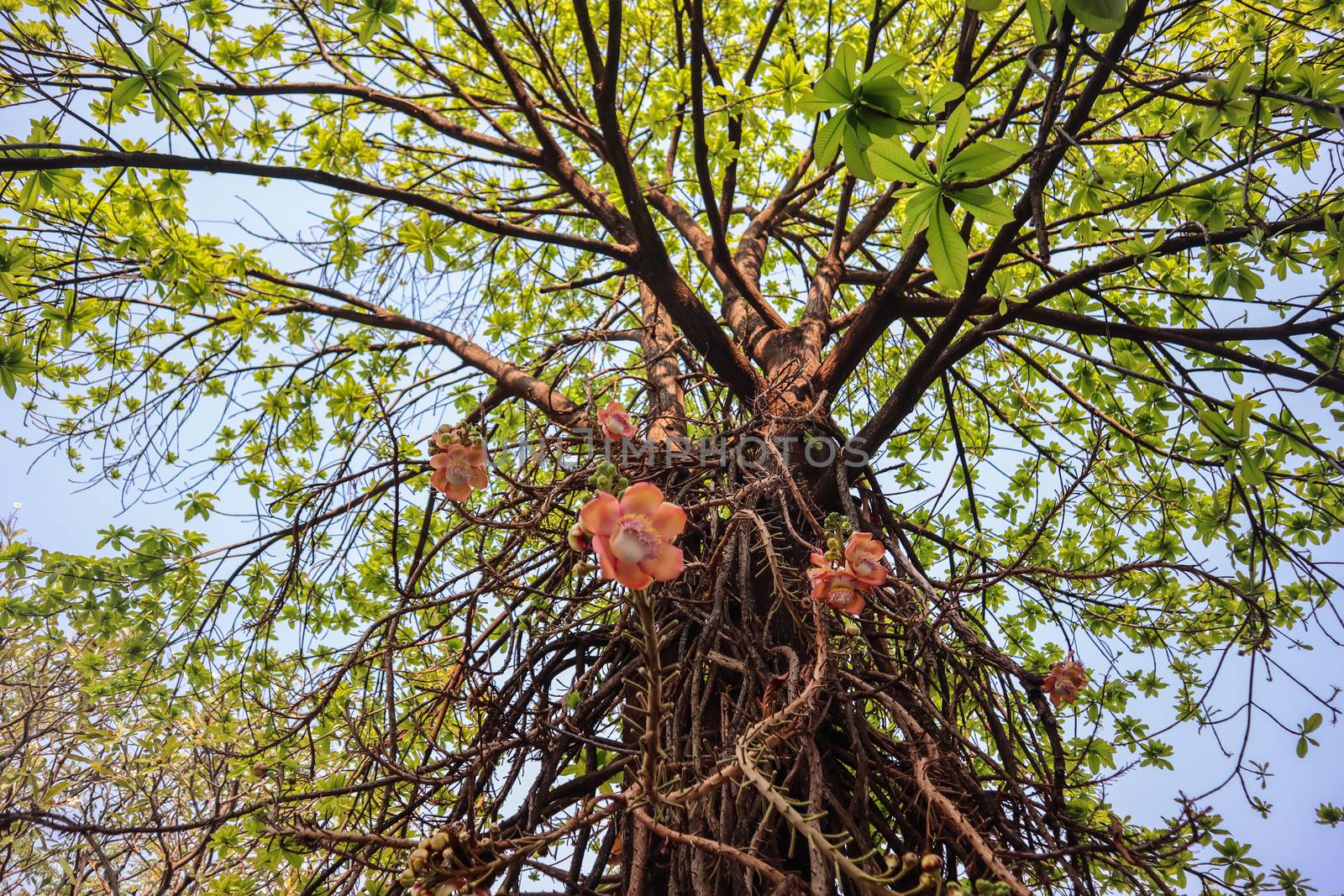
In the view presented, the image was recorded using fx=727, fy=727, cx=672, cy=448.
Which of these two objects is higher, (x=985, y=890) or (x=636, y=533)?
(x=636, y=533)

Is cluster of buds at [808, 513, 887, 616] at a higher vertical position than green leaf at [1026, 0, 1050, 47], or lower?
lower

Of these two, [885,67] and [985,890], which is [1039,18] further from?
[985,890]

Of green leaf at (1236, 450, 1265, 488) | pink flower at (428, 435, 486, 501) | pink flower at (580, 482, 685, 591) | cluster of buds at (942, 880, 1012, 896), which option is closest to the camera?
cluster of buds at (942, 880, 1012, 896)

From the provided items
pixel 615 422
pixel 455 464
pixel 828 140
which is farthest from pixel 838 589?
pixel 455 464

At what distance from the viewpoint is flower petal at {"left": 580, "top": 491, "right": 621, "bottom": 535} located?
84cm

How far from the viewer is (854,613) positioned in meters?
1.24

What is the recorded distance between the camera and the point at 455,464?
1512 mm

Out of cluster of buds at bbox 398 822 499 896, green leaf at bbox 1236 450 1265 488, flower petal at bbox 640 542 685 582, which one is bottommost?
cluster of buds at bbox 398 822 499 896

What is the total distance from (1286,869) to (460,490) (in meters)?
2.10

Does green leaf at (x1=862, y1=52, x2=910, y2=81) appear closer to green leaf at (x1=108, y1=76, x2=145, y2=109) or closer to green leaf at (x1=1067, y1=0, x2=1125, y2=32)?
green leaf at (x1=1067, y1=0, x2=1125, y2=32)

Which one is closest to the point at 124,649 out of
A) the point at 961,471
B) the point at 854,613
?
the point at 854,613

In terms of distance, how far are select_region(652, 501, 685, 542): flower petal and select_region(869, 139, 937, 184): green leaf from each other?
50cm

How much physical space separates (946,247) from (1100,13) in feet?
0.97

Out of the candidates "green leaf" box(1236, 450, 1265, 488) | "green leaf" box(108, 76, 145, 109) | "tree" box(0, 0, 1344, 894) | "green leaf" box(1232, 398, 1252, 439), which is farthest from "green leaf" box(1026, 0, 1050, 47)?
"green leaf" box(108, 76, 145, 109)
